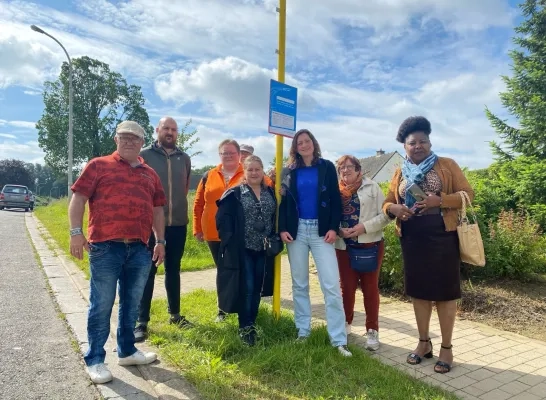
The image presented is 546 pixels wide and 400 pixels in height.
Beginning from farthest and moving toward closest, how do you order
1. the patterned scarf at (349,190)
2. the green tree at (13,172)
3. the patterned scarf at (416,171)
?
the green tree at (13,172) < the patterned scarf at (349,190) < the patterned scarf at (416,171)

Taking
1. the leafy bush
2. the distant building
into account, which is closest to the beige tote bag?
the leafy bush

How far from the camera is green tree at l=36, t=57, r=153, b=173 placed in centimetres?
4178

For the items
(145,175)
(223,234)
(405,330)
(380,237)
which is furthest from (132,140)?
(405,330)

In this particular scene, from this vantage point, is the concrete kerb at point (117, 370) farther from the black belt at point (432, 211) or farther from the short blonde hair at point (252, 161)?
the black belt at point (432, 211)

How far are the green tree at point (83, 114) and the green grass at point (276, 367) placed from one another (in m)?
39.1

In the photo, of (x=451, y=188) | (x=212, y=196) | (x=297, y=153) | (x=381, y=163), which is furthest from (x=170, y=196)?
(x=381, y=163)

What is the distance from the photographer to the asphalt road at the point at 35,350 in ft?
→ 10.4

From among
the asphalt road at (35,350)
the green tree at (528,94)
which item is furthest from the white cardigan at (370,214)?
the green tree at (528,94)

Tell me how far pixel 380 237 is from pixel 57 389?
2983 mm

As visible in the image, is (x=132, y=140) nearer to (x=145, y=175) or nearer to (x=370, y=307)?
(x=145, y=175)

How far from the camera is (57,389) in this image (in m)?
3.17

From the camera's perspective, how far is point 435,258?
347cm

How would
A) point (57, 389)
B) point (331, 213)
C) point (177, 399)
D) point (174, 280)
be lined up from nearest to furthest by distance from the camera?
1. point (177, 399)
2. point (57, 389)
3. point (331, 213)
4. point (174, 280)

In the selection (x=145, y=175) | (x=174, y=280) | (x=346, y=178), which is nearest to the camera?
(x=145, y=175)
